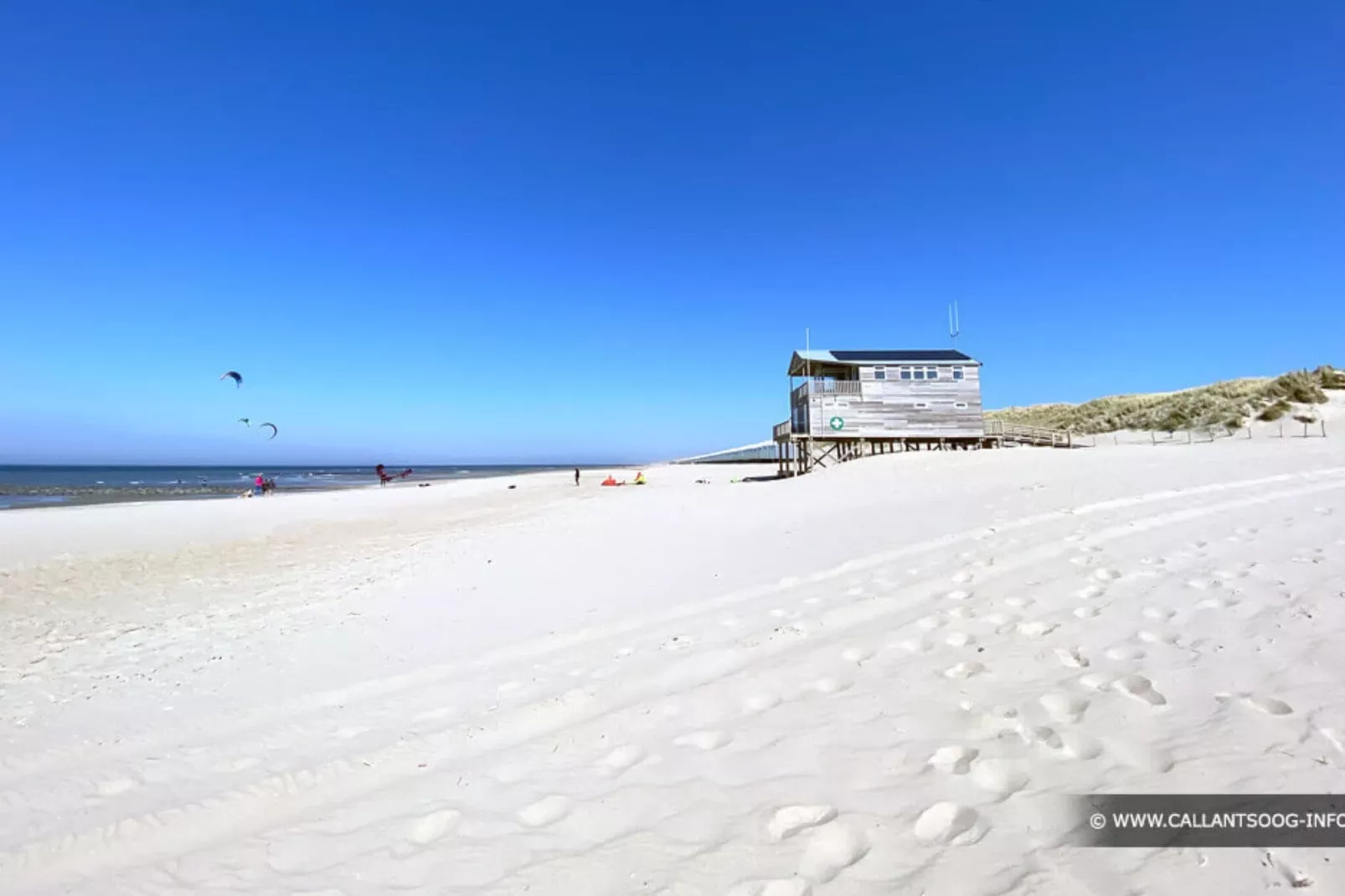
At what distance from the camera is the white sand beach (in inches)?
101

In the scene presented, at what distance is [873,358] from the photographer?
30062 mm

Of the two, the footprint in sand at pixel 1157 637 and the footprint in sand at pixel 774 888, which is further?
the footprint in sand at pixel 1157 637

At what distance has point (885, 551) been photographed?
7812 mm

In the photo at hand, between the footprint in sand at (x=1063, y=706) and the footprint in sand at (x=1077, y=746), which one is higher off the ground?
the footprint in sand at (x=1063, y=706)

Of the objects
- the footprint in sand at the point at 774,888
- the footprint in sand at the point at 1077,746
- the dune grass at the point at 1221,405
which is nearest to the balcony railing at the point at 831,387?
the dune grass at the point at 1221,405

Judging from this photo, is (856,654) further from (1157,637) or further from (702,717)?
(1157,637)

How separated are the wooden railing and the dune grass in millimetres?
3407

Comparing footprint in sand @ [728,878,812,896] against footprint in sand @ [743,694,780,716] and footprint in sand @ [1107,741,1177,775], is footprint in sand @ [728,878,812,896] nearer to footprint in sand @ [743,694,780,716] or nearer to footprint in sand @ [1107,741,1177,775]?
footprint in sand @ [743,694,780,716]

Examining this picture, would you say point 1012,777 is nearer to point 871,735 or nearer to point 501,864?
point 871,735

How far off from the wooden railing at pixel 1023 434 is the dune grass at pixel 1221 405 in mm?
3407

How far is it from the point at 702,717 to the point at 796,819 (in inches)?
45.0

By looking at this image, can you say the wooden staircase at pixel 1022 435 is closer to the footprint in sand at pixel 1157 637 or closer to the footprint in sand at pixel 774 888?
the footprint in sand at pixel 1157 637

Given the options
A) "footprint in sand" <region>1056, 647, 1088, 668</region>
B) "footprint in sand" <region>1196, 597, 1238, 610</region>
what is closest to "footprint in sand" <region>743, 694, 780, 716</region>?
"footprint in sand" <region>1056, 647, 1088, 668</region>

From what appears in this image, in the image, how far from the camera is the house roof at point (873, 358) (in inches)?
1163
